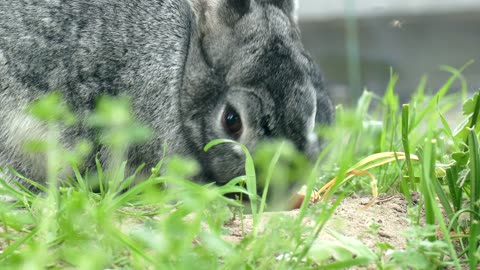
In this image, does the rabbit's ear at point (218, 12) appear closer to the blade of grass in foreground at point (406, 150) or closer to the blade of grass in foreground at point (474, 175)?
the blade of grass in foreground at point (406, 150)

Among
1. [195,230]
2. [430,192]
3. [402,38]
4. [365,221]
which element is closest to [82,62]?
[365,221]

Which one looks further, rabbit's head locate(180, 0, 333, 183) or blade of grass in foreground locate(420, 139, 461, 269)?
rabbit's head locate(180, 0, 333, 183)

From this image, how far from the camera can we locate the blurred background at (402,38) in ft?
28.9

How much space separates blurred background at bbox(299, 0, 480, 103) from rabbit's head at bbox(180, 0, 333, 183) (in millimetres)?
5367

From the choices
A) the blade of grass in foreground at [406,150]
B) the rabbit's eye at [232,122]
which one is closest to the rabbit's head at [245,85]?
the rabbit's eye at [232,122]

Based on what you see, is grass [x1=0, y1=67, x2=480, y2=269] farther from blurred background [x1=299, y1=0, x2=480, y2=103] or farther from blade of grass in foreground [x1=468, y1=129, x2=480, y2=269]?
blurred background [x1=299, y1=0, x2=480, y2=103]

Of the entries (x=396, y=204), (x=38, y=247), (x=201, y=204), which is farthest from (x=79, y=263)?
(x=396, y=204)

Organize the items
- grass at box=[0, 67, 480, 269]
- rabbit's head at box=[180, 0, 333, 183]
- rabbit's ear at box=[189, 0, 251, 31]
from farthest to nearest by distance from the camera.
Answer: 1. rabbit's ear at box=[189, 0, 251, 31]
2. rabbit's head at box=[180, 0, 333, 183]
3. grass at box=[0, 67, 480, 269]

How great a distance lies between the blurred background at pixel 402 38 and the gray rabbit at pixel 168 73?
5398 millimetres

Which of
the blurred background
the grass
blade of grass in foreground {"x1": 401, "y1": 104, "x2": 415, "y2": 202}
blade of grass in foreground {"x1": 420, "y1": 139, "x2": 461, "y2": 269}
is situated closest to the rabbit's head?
the grass

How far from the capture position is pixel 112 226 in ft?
6.06

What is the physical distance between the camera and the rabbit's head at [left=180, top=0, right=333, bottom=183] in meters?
2.96

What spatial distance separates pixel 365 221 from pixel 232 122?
761mm

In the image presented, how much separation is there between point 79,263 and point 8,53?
62.3 inches
